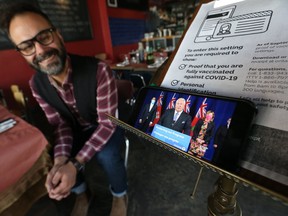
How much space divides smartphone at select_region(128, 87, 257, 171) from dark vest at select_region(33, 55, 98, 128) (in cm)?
54

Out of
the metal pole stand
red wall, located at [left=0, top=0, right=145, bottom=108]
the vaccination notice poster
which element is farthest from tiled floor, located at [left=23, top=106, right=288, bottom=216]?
red wall, located at [left=0, top=0, right=145, bottom=108]

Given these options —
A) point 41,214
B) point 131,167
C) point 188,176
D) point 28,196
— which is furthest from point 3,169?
point 188,176

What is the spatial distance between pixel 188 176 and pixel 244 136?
3.96 feet

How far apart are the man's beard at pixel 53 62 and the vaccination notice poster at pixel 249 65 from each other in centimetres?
68

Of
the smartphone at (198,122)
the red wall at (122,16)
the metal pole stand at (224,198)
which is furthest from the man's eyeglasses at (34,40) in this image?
the red wall at (122,16)

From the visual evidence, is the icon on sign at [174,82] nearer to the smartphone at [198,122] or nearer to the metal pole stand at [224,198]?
the smartphone at [198,122]

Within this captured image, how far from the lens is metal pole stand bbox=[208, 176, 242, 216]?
0.40m

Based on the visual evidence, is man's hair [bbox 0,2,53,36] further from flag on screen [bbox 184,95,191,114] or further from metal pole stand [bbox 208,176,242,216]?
Result: metal pole stand [bbox 208,176,242,216]

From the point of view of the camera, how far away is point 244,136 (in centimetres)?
27

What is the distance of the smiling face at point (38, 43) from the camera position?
2.49ft

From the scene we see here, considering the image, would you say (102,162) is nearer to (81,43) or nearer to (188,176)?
(188,176)

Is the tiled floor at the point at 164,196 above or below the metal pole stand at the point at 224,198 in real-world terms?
below

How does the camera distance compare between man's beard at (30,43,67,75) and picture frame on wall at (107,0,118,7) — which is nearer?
man's beard at (30,43,67,75)

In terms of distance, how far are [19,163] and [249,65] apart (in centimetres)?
90
